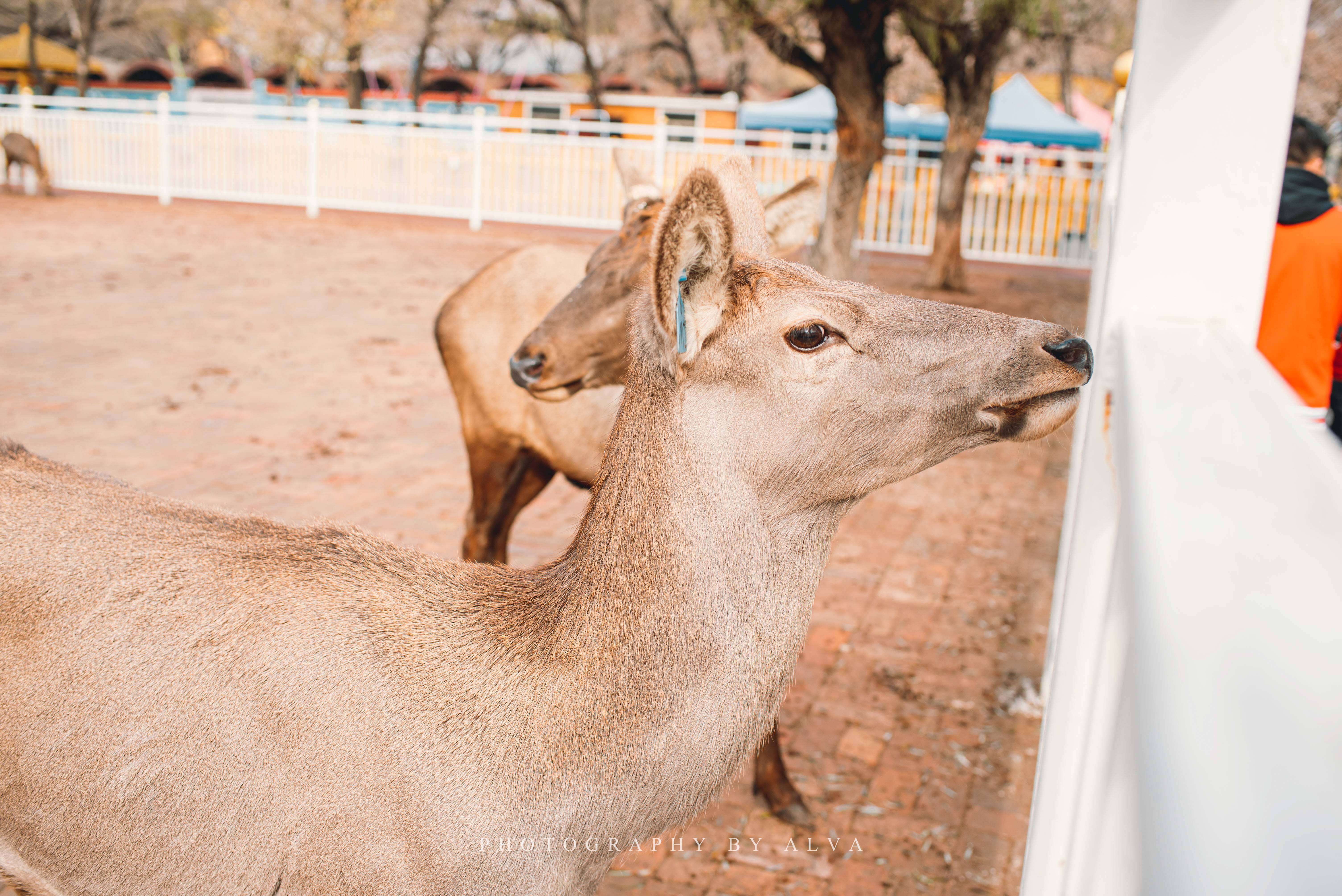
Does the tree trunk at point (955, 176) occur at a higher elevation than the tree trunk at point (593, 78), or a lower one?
lower

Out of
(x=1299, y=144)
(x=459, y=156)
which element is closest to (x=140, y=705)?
(x=1299, y=144)

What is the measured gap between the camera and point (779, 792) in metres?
3.90

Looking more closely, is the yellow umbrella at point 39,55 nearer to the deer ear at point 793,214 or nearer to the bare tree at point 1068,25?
the bare tree at point 1068,25

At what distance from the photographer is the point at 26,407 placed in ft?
25.6

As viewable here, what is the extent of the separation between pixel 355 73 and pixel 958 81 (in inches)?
933

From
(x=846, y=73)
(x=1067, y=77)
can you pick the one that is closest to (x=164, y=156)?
(x=846, y=73)

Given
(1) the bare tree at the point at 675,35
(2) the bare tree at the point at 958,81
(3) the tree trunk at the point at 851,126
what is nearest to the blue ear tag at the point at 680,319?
(3) the tree trunk at the point at 851,126

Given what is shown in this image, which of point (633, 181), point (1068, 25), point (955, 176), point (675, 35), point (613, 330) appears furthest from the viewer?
point (675, 35)

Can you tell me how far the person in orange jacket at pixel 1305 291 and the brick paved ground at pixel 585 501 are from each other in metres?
1.07

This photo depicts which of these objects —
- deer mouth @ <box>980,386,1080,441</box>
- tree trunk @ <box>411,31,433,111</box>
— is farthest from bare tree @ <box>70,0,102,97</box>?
deer mouth @ <box>980,386,1080,441</box>

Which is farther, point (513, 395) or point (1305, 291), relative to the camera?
point (513, 395)

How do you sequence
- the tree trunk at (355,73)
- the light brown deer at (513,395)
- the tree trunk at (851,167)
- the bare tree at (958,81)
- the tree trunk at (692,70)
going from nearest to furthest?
the light brown deer at (513,395) → the tree trunk at (851,167) → the bare tree at (958,81) → the tree trunk at (355,73) → the tree trunk at (692,70)

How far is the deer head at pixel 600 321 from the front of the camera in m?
3.76

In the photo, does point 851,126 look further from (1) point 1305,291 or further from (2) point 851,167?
(1) point 1305,291
